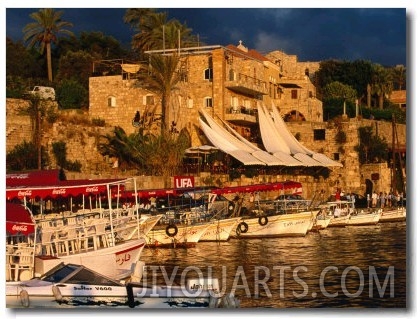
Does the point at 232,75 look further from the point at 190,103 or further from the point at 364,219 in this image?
the point at 364,219

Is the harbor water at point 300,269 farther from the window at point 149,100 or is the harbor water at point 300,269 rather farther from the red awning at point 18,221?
the window at point 149,100

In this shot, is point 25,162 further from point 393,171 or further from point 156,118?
point 393,171

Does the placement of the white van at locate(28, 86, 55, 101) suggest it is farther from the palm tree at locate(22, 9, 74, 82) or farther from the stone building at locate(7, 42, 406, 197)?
the palm tree at locate(22, 9, 74, 82)

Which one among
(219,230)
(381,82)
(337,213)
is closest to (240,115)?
(337,213)

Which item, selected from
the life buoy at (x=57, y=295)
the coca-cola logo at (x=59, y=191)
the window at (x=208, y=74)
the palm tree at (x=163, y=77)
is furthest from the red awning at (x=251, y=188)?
the life buoy at (x=57, y=295)

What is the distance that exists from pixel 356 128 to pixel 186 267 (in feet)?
63.3

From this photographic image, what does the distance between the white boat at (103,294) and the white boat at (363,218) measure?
55.2 ft

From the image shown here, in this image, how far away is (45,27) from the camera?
3319 cm

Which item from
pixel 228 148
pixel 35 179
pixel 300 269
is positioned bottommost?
pixel 300 269

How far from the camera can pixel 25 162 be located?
25453 mm

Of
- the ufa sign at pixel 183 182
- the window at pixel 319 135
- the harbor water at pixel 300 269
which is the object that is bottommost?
the harbor water at pixel 300 269

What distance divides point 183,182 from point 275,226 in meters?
3.45

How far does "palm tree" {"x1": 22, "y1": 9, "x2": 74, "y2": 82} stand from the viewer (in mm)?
31906

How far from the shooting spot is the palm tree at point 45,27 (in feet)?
105
